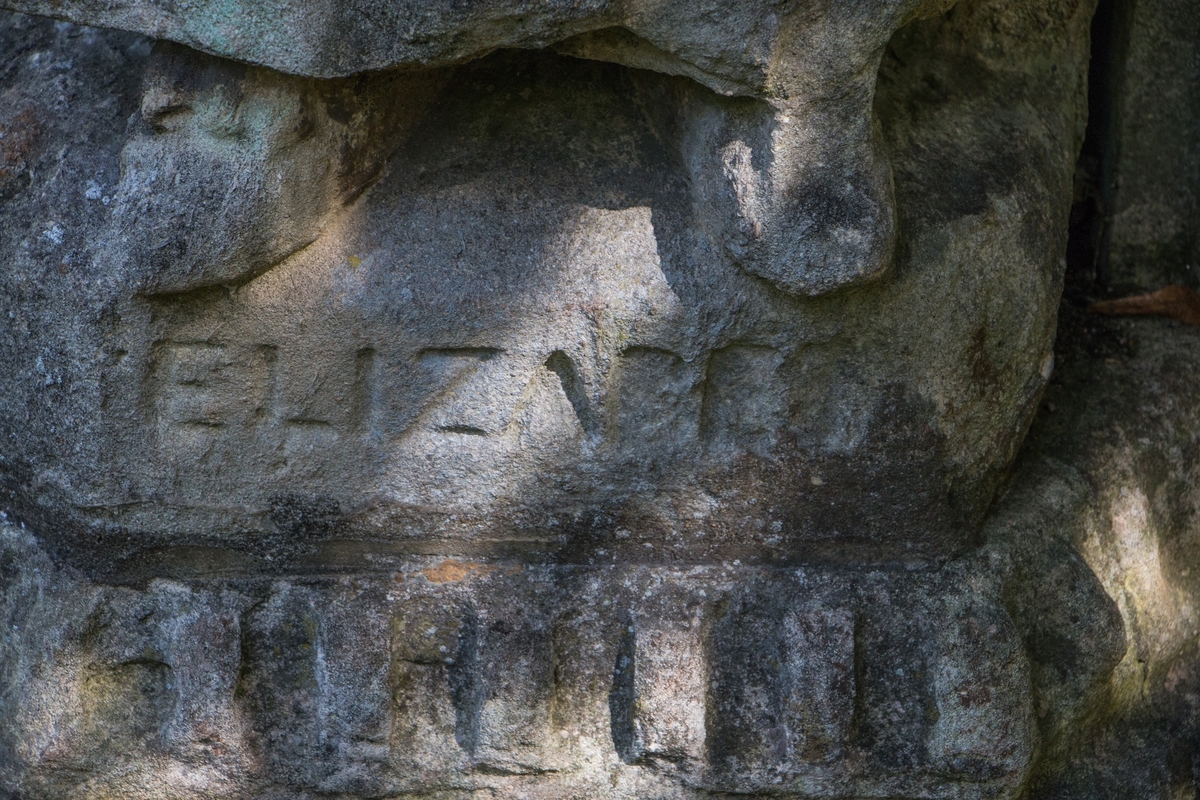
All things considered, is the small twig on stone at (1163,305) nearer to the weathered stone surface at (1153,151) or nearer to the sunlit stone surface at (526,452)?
the weathered stone surface at (1153,151)

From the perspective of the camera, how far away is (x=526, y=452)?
1.36 meters

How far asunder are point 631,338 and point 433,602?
0.34 metres

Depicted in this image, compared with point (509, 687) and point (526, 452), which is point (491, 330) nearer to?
point (526, 452)

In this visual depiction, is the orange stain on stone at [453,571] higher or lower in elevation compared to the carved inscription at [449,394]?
lower

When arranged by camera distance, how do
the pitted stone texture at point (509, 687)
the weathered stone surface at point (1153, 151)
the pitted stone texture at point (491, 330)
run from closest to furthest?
the pitted stone texture at point (491, 330), the pitted stone texture at point (509, 687), the weathered stone surface at point (1153, 151)

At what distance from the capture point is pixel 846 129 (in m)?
1.21

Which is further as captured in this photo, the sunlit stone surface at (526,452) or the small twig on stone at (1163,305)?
the small twig on stone at (1163,305)

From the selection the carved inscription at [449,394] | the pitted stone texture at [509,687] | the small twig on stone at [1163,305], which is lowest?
the pitted stone texture at [509,687]

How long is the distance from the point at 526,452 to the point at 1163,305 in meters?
0.87

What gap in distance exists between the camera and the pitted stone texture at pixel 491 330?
125cm

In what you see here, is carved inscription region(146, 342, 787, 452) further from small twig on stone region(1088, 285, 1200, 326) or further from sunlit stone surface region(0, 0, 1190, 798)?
small twig on stone region(1088, 285, 1200, 326)

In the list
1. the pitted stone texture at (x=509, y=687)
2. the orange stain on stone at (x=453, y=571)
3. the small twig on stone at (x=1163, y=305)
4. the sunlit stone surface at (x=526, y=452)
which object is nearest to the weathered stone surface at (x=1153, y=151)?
the small twig on stone at (x=1163, y=305)

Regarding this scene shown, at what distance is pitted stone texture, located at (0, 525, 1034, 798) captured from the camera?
4.45ft

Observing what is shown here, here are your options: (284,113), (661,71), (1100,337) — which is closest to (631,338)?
(661,71)
